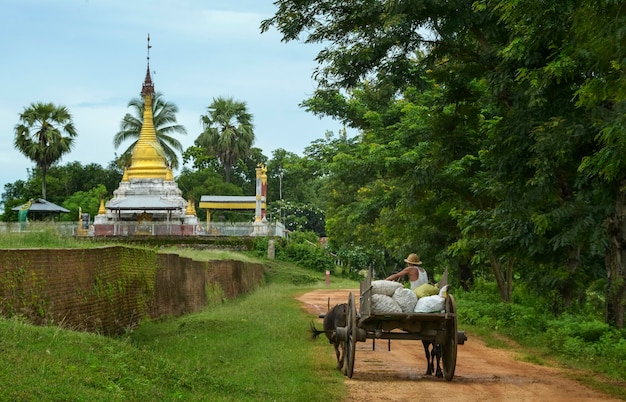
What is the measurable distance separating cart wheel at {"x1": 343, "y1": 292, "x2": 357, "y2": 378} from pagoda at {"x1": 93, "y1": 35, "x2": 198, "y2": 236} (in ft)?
150

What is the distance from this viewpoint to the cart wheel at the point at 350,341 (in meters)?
12.2

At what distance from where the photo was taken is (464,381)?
41.1 feet

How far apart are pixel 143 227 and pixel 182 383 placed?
160 feet

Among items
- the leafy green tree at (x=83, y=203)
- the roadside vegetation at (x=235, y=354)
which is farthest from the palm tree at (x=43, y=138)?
the roadside vegetation at (x=235, y=354)

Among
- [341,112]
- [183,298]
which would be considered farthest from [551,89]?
[341,112]

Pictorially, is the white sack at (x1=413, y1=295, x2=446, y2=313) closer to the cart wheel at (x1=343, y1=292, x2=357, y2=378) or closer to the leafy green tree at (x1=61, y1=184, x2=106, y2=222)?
the cart wheel at (x1=343, y1=292, x2=357, y2=378)

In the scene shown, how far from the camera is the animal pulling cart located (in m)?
12.0

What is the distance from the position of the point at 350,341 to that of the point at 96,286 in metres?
6.13

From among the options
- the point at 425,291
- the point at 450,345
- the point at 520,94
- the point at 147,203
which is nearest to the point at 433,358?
the point at 450,345

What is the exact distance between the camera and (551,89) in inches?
666

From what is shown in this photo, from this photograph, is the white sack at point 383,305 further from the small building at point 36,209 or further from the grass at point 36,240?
the small building at point 36,209

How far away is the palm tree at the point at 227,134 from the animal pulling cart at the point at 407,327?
248 feet

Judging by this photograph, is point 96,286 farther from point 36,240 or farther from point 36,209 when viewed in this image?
point 36,209

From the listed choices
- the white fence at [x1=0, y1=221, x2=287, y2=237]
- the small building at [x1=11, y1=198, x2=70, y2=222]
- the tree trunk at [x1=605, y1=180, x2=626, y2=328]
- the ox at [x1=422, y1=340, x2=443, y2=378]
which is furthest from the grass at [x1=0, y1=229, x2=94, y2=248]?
the white fence at [x1=0, y1=221, x2=287, y2=237]
